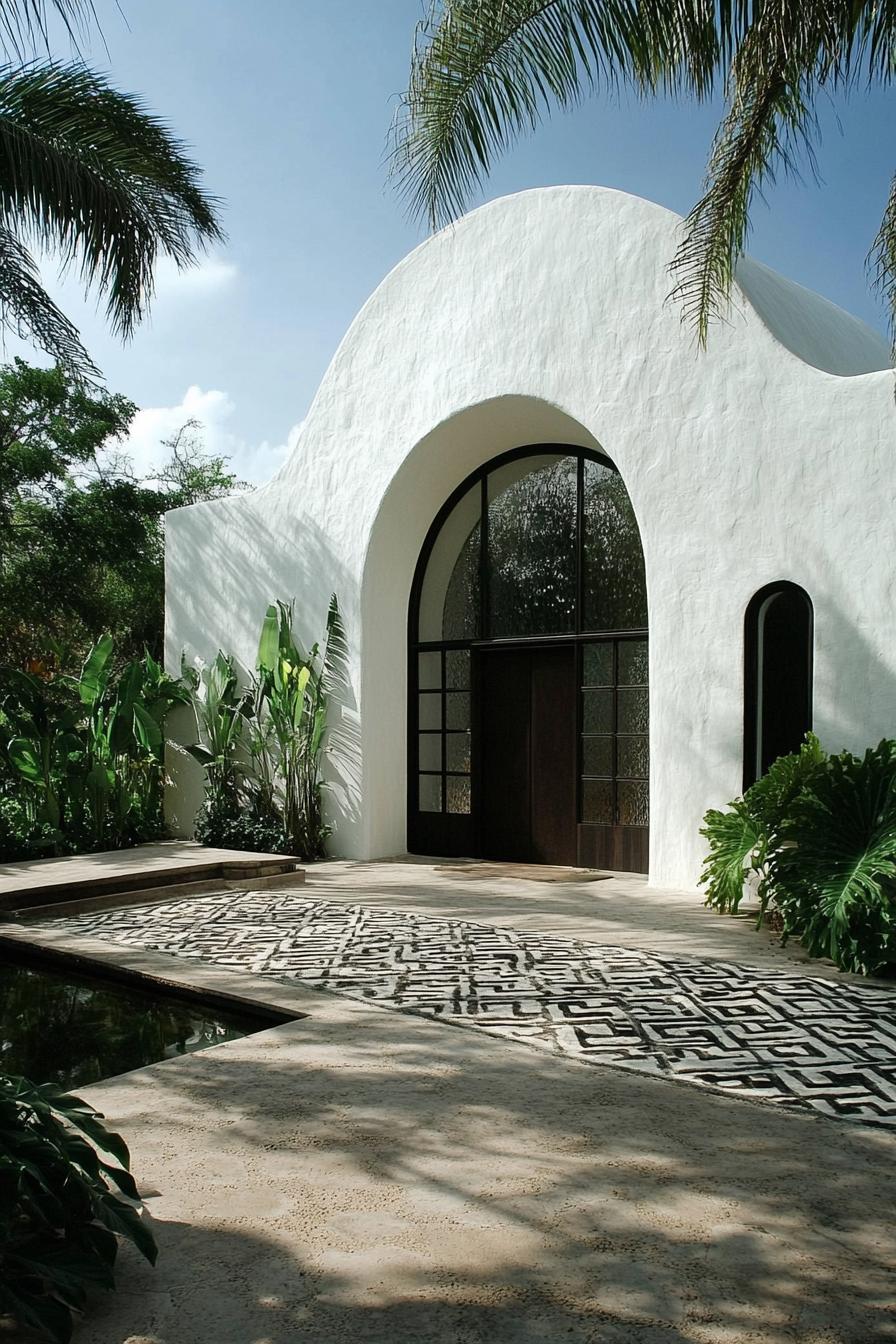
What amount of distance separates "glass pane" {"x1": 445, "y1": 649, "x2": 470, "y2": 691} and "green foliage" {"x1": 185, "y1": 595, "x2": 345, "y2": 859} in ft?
3.87

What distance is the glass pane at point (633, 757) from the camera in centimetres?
970

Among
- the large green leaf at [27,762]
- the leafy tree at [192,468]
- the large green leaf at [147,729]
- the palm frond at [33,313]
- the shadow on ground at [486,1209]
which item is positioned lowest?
the shadow on ground at [486,1209]

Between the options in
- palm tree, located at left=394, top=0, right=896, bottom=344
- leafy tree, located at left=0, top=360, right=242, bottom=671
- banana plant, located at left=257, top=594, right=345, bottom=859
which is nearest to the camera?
palm tree, located at left=394, top=0, right=896, bottom=344

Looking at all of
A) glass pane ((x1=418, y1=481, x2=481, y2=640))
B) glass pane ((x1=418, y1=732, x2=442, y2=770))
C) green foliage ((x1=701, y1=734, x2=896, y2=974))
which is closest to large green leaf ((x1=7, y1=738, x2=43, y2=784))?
glass pane ((x1=418, y1=732, x2=442, y2=770))

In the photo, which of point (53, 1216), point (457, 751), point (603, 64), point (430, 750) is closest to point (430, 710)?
point (430, 750)

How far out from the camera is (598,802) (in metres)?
10.1

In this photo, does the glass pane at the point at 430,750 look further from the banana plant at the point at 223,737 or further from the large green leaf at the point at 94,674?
the large green leaf at the point at 94,674

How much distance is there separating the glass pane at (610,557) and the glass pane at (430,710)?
2.05 metres

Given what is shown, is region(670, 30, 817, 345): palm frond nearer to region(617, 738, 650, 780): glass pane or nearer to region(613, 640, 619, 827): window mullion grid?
region(613, 640, 619, 827): window mullion grid

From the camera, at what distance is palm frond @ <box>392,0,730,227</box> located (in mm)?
5090

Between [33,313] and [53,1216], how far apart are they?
740cm

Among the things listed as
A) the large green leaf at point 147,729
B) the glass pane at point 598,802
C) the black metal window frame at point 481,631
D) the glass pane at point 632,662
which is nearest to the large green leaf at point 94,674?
the large green leaf at point 147,729

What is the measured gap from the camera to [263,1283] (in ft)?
8.73

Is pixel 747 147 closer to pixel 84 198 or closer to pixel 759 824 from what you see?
pixel 759 824
